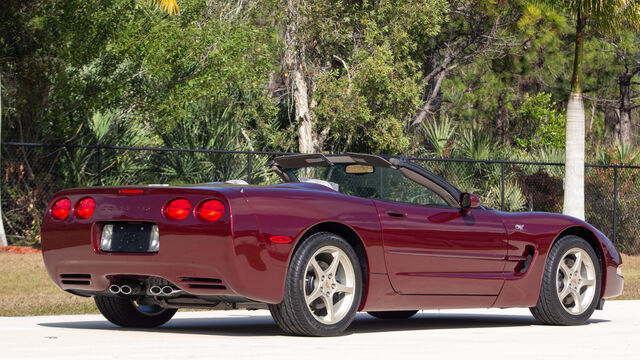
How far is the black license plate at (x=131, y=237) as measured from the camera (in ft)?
24.4

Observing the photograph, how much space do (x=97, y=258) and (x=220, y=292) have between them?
100 cm

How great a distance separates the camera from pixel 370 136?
29062 millimetres

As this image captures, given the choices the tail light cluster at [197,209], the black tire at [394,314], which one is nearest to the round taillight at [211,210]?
the tail light cluster at [197,209]

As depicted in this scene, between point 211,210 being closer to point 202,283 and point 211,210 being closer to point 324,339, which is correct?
point 202,283

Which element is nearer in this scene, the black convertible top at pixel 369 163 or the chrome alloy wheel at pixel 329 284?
the chrome alloy wheel at pixel 329 284

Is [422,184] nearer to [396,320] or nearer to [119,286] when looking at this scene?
[396,320]

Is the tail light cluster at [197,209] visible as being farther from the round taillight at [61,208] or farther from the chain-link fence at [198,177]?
the chain-link fence at [198,177]

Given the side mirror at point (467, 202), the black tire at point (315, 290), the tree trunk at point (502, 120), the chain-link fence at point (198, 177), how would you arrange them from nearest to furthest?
the black tire at point (315, 290) < the side mirror at point (467, 202) < the chain-link fence at point (198, 177) < the tree trunk at point (502, 120)

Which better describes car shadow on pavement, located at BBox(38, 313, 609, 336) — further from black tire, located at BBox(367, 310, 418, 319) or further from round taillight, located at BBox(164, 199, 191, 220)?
round taillight, located at BBox(164, 199, 191, 220)

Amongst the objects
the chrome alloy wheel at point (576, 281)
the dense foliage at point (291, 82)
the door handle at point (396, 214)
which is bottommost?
the chrome alloy wheel at point (576, 281)

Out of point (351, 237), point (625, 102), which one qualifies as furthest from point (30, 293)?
point (625, 102)

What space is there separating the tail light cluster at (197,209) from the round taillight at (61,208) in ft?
3.20

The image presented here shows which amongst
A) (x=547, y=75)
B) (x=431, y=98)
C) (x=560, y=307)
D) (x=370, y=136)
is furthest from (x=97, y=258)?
(x=547, y=75)

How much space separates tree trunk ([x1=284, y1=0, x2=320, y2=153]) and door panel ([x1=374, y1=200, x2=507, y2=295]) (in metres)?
19.6
